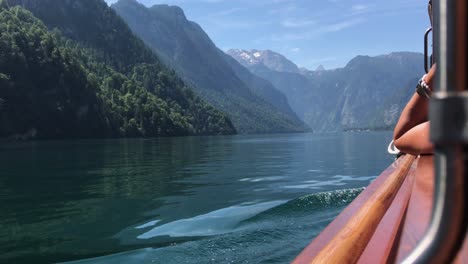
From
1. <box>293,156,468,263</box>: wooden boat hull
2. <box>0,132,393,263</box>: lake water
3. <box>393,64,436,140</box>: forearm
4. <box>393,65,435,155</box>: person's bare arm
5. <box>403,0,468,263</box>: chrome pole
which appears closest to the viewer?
<box>403,0,468,263</box>: chrome pole

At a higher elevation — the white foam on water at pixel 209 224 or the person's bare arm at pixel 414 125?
the person's bare arm at pixel 414 125

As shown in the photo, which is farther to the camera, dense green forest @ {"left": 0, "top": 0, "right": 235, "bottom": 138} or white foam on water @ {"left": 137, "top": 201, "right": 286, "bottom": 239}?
dense green forest @ {"left": 0, "top": 0, "right": 235, "bottom": 138}

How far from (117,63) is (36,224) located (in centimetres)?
17351

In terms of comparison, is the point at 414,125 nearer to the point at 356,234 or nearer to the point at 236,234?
the point at 356,234

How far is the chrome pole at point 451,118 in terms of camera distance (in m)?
0.57

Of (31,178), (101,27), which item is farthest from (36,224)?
(101,27)

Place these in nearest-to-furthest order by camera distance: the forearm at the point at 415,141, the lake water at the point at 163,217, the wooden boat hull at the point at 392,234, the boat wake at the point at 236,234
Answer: the wooden boat hull at the point at 392,234
the forearm at the point at 415,141
the boat wake at the point at 236,234
the lake water at the point at 163,217

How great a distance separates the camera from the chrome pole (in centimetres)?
57

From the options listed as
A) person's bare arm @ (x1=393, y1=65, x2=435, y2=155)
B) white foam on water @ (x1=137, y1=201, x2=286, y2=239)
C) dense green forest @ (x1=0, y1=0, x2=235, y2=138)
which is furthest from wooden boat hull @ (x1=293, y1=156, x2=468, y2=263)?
dense green forest @ (x1=0, y1=0, x2=235, y2=138)

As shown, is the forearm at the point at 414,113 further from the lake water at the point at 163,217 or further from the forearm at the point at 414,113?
the lake water at the point at 163,217

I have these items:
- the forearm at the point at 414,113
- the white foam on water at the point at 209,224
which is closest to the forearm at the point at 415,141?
the forearm at the point at 414,113

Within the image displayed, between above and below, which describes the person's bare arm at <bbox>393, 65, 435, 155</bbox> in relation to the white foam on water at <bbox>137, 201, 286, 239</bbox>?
above

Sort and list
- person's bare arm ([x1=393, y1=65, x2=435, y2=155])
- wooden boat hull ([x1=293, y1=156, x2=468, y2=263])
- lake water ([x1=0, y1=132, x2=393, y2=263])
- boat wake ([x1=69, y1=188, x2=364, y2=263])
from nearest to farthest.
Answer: wooden boat hull ([x1=293, y1=156, x2=468, y2=263])
person's bare arm ([x1=393, y1=65, x2=435, y2=155])
boat wake ([x1=69, y1=188, x2=364, y2=263])
lake water ([x1=0, y1=132, x2=393, y2=263])

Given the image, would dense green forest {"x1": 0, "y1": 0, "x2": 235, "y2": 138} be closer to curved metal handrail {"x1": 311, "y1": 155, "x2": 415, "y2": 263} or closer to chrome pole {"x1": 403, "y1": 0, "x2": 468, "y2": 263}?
curved metal handrail {"x1": 311, "y1": 155, "x2": 415, "y2": 263}
